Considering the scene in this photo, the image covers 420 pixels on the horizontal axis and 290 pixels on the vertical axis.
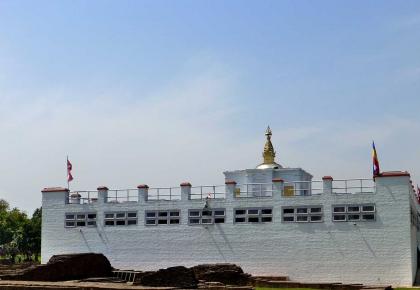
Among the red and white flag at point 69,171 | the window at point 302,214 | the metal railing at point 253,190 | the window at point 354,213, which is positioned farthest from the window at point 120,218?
the window at point 354,213

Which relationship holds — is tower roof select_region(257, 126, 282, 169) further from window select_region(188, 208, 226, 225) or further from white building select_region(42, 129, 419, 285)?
window select_region(188, 208, 226, 225)

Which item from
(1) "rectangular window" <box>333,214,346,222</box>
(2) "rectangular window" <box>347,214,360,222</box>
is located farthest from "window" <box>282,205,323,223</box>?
(2) "rectangular window" <box>347,214,360,222</box>

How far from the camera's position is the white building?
33.8m

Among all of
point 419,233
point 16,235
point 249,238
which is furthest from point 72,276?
point 16,235

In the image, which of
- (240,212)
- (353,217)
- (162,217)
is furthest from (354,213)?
(162,217)

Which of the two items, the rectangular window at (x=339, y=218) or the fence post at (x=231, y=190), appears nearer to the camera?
the rectangular window at (x=339, y=218)

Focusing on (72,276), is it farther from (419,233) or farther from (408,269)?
(419,233)

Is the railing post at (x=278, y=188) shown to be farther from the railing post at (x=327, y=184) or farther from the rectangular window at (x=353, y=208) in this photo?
the rectangular window at (x=353, y=208)

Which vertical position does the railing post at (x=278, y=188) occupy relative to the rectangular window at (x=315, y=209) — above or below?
above

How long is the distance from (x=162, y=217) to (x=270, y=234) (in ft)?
23.0

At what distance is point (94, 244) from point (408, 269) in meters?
19.2

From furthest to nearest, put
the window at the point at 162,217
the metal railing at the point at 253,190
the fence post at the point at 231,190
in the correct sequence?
the metal railing at the point at 253,190, the window at the point at 162,217, the fence post at the point at 231,190

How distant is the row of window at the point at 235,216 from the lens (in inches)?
1362

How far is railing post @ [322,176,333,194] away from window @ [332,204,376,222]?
36.6 inches
